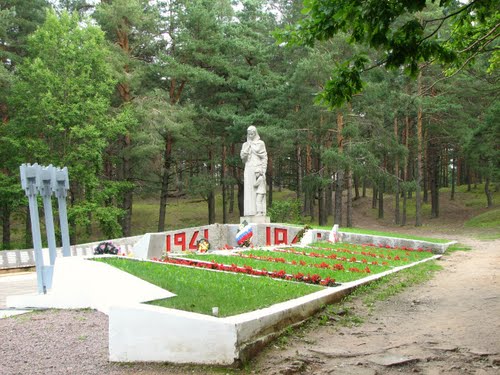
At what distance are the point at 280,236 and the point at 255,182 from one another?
231cm

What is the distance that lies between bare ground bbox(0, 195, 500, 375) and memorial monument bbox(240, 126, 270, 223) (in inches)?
427

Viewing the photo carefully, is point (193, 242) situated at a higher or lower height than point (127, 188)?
lower

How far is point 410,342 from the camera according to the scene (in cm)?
507

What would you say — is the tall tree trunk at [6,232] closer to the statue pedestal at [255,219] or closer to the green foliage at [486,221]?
the statue pedestal at [255,219]

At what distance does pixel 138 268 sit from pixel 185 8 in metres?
22.4

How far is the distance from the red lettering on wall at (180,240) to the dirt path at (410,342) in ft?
33.1

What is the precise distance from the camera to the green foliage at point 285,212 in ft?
77.2

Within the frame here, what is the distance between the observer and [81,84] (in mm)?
21062

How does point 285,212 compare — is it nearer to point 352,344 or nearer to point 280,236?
point 280,236

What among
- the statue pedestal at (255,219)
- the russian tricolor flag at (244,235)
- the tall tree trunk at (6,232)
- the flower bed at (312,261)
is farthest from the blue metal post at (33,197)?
the tall tree trunk at (6,232)

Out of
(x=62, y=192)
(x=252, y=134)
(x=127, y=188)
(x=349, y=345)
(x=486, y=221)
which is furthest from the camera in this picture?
(x=486, y=221)

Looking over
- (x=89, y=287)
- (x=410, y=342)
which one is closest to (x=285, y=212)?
(x=89, y=287)

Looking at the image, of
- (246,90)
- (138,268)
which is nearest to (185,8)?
(246,90)

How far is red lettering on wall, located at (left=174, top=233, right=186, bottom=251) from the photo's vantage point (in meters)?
16.7
